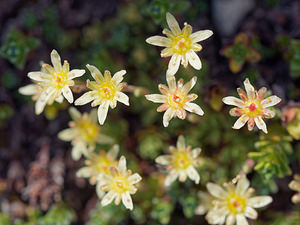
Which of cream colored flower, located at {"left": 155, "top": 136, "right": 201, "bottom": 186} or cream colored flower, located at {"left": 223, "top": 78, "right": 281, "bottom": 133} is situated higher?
cream colored flower, located at {"left": 223, "top": 78, "right": 281, "bottom": 133}

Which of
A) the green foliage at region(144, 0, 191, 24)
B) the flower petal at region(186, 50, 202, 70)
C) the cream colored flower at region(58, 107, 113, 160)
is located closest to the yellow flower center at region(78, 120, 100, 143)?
the cream colored flower at region(58, 107, 113, 160)

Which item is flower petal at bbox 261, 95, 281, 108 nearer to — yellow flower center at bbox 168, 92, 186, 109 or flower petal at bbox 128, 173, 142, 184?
yellow flower center at bbox 168, 92, 186, 109

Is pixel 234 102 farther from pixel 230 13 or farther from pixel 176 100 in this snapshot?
pixel 230 13

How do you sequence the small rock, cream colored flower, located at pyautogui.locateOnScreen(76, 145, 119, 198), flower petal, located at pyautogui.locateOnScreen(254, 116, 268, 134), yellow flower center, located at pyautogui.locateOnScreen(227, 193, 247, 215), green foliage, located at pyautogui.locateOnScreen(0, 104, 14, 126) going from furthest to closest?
green foliage, located at pyautogui.locateOnScreen(0, 104, 14, 126) < the small rock < cream colored flower, located at pyautogui.locateOnScreen(76, 145, 119, 198) < yellow flower center, located at pyautogui.locateOnScreen(227, 193, 247, 215) < flower petal, located at pyautogui.locateOnScreen(254, 116, 268, 134)

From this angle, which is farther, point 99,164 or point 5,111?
point 5,111

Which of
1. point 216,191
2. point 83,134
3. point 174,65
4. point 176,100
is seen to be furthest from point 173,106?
point 83,134

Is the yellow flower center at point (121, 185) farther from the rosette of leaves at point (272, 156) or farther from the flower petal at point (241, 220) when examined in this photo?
the rosette of leaves at point (272, 156)

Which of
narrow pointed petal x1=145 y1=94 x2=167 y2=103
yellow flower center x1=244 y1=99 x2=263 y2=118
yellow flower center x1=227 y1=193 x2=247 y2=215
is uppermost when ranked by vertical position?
narrow pointed petal x1=145 y1=94 x2=167 y2=103
